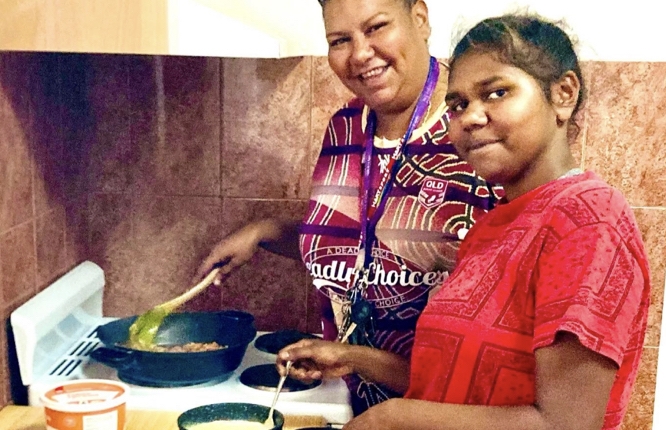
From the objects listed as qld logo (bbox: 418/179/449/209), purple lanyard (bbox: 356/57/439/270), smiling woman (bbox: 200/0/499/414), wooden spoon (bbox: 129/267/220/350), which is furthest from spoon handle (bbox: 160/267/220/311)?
qld logo (bbox: 418/179/449/209)

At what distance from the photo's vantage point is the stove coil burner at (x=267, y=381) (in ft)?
4.71

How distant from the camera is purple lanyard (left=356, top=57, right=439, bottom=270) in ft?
4.27

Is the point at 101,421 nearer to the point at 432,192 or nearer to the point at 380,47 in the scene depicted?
the point at 432,192

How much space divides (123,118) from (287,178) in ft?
1.36

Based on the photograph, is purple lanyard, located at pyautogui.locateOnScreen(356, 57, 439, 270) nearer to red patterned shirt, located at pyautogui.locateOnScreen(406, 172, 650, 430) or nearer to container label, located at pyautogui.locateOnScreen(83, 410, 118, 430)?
red patterned shirt, located at pyautogui.locateOnScreen(406, 172, 650, 430)

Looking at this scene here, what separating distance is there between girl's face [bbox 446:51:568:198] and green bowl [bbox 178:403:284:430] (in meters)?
0.56

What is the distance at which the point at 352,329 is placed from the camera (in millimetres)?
1343

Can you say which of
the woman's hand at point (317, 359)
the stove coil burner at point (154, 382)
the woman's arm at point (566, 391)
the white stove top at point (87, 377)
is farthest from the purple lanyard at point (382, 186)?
the woman's arm at point (566, 391)

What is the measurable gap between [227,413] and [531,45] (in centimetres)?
77

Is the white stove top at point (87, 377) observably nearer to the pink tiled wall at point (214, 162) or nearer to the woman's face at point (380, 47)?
the pink tiled wall at point (214, 162)

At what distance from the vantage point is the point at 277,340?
5.48 ft

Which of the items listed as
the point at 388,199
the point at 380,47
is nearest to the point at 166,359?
the point at 388,199

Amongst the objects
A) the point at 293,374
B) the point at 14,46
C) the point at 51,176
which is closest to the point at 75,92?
the point at 51,176

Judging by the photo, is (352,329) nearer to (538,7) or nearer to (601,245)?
(601,245)
